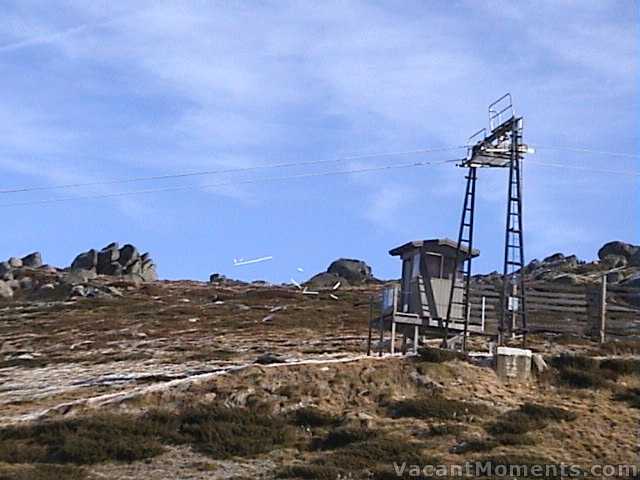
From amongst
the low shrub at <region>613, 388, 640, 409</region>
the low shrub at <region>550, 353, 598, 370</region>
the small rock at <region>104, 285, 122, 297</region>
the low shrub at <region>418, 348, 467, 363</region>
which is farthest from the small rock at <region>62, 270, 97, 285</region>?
the low shrub at <region>613, 388, 640, 409</region>

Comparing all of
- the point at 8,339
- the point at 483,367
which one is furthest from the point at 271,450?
the point at 8,339

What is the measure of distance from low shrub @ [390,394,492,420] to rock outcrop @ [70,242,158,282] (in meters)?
69.6

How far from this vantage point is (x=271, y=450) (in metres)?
24.9

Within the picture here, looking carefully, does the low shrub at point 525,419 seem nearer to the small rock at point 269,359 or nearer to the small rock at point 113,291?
the small rock at point 269,359

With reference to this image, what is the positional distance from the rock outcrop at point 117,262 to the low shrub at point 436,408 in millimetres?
69644

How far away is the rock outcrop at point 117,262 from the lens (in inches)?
3851

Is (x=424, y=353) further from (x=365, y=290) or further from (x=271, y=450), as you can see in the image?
(x=365, y=290)

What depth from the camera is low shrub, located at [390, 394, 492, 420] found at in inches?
1054

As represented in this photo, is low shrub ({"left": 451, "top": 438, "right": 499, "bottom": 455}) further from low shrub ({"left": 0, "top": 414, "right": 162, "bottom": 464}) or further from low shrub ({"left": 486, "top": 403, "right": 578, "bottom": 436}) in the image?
low shrub ({"left": 0, "top": 414, "right": 162, "bottom": 464})

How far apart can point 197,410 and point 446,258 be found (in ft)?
35.2

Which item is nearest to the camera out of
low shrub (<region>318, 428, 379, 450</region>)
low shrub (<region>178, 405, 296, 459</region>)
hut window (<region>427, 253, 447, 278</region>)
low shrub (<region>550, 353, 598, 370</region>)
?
low shrub (<region>178, 405, 296, 459</region>)

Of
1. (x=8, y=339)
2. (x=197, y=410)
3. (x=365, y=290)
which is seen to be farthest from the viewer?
(x=365, y=290)

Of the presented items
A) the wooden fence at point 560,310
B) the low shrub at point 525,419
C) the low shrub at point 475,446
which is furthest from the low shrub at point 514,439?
the wooden fence at point 560,310

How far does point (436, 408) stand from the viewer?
27.0m
